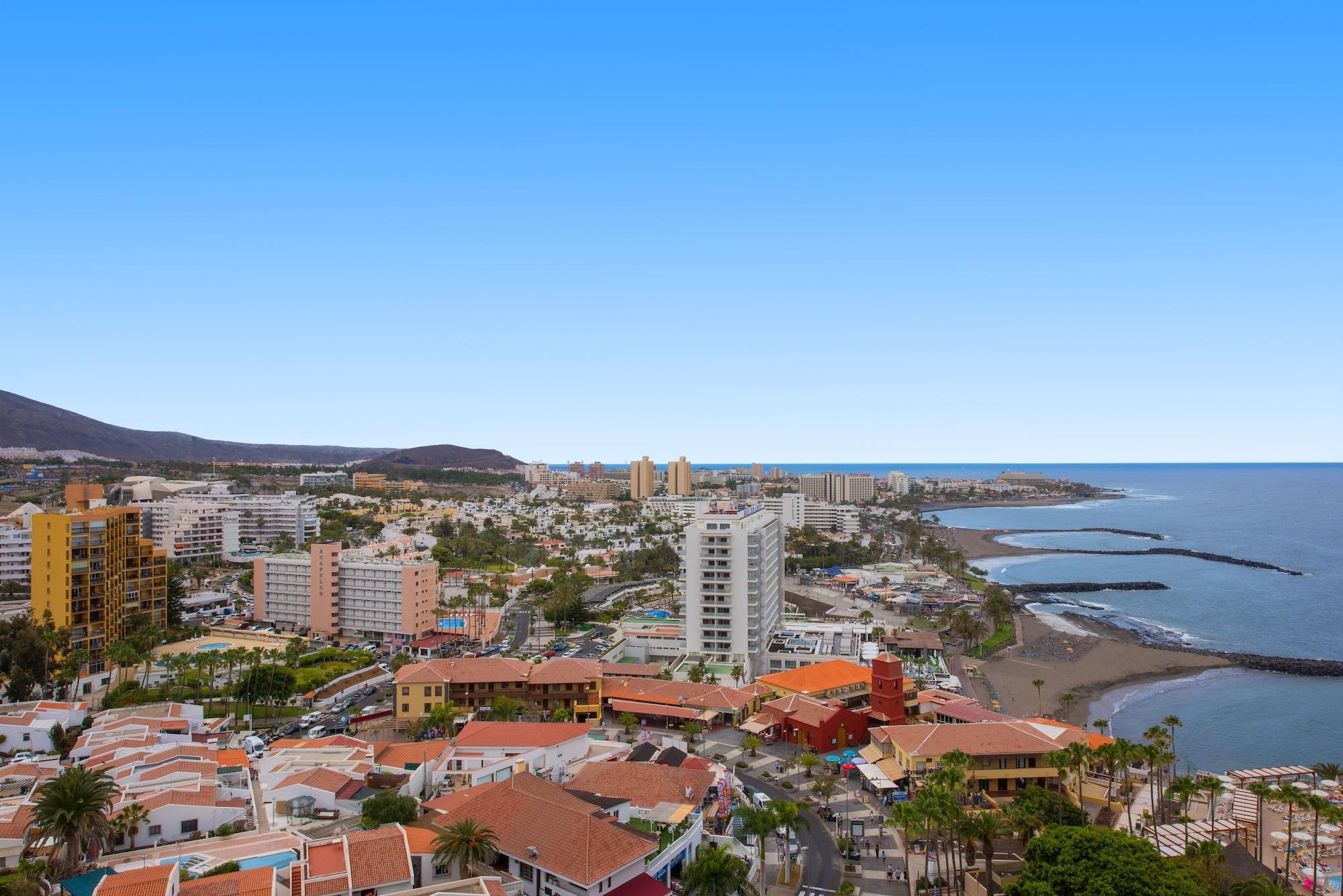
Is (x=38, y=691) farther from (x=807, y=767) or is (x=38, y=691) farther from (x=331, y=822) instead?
(x=807, y=767)

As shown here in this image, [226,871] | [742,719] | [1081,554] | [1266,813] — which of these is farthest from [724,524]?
[1081,554]

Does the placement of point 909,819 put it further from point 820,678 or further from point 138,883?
point 820,678

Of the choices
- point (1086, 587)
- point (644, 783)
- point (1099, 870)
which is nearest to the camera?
point (1099, 870)

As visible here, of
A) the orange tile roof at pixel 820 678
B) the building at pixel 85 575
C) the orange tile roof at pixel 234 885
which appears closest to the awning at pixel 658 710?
the orange tile roof at pixel 820 678

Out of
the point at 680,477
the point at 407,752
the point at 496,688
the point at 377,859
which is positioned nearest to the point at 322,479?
the point at 680,477

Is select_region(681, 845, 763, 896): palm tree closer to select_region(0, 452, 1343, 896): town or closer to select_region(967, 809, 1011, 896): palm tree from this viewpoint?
select_region(0, 452, 1343, 896): town

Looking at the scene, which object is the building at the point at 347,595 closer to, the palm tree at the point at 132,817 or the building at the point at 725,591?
the building at the point at 725,591
